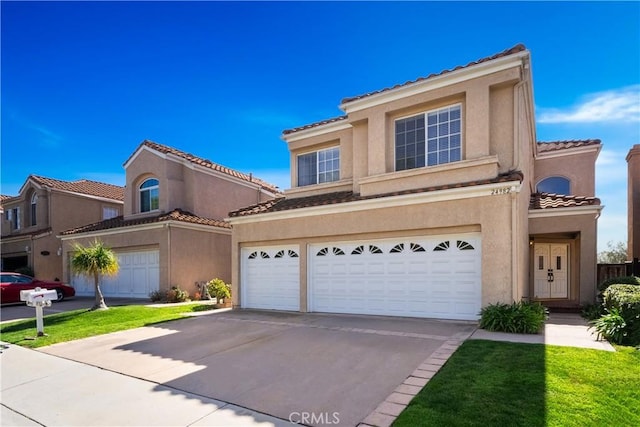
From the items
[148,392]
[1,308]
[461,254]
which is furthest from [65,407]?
[1,308]

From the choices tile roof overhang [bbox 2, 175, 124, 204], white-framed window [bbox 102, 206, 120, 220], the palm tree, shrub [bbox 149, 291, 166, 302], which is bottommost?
shrub [bbox 149, 291, 166, 302]

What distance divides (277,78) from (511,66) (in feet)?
28.9

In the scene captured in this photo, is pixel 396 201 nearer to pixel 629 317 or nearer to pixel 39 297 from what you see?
pixel 629 317

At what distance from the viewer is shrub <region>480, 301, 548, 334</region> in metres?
8.25

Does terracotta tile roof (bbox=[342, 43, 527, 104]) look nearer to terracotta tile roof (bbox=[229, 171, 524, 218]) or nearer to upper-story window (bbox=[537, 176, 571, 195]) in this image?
terracotta tile roof (bbox=[229, 171, 524, 218])

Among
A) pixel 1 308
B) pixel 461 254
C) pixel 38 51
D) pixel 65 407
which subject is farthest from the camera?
pixel 1 308

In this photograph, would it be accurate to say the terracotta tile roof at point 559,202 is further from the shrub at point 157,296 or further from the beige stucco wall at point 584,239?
the shrub at point 157,296

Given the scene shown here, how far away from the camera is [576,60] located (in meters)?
10.6

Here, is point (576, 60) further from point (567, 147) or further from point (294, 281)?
point (294, 281)

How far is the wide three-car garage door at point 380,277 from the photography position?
984cm

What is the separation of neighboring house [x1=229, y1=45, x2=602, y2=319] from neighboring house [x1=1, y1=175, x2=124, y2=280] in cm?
1688

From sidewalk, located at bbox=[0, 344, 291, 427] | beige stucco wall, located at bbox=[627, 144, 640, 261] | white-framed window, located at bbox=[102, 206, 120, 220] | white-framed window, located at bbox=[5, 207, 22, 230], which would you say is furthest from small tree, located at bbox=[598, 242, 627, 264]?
white-framed window, located at bbox=[5, 207, 22, 230]

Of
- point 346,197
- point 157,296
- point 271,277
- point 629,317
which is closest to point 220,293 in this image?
point 271,277

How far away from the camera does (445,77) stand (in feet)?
36.0
